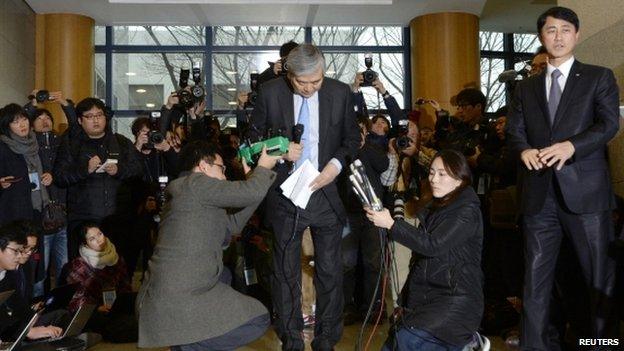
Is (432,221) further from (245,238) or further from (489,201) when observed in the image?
(245,238)

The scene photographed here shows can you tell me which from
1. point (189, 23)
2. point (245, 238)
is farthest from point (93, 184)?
point (189, 23)

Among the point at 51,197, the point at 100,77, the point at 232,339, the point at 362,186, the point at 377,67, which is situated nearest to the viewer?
the point at 362,186

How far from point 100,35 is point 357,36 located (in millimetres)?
3558

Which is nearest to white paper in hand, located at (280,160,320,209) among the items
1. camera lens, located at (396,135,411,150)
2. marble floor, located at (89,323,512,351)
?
marble floor, located at (89,323,512,351)

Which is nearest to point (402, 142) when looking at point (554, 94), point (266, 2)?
point (554, 94)

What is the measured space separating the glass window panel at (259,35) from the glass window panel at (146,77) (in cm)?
49

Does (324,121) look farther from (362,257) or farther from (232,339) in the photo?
(362,257)

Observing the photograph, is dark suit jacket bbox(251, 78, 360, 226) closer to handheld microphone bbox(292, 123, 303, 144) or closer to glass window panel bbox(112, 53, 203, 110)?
handheld microphone bbox(292, 123, 303, 144)

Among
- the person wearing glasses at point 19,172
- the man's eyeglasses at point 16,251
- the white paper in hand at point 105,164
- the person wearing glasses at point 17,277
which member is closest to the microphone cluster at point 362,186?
the person wearing glasses at point 17,277

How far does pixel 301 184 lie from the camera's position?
3.26 metres

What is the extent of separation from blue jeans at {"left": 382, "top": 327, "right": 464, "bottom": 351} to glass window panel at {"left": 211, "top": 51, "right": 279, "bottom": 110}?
746cm

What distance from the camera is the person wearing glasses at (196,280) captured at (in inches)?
108

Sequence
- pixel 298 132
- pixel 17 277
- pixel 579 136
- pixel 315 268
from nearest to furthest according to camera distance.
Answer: pixel 579 136
pixel 298 132
pixel 315 268
pixel 17 277

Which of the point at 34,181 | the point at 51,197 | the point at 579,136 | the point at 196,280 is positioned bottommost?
the point at 196,280
